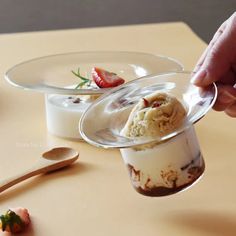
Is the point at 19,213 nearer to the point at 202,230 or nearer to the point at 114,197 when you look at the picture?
the point at 114,197

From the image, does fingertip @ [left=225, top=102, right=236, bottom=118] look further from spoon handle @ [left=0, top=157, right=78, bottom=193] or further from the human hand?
spoon handle @ [left=0, top=157, right=78, bottom=193]

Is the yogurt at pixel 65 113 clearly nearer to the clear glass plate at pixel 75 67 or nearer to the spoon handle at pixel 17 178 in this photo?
the clear glass plate at pixel 75 67

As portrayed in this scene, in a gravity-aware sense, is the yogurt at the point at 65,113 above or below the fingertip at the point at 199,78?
below

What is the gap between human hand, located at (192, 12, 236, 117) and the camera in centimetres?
89

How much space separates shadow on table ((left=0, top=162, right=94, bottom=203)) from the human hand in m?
0.24

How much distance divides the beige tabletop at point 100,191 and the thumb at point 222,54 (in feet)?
0.51

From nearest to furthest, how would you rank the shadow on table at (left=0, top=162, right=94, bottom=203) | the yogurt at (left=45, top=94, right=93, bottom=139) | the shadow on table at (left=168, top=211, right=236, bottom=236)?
the shadow on table at (left=168, top=211, right=236, bottom=236) < the shadow on table at (left=0, top=162, right=94, bottom=203) < the yogurt at (left=45, top=94, right=93, bottom=139)

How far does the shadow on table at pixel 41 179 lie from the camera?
933 mm

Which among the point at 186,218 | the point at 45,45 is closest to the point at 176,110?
the point at 186,218

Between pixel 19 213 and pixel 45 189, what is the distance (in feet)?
0.34

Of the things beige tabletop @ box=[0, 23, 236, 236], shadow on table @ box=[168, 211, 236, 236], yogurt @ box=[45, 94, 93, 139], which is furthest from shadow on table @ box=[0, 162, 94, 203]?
shadow on table @ box=[168, 211, 236, 236]

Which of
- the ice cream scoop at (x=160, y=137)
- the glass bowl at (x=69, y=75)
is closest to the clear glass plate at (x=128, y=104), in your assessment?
the ice cream scoop at (x=160, y=137)

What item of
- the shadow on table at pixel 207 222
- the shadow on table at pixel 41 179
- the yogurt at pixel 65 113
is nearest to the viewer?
the shadow on table at pixel 207 222

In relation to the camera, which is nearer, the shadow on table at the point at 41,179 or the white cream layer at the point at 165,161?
the white cream layer at the point at 165,161
